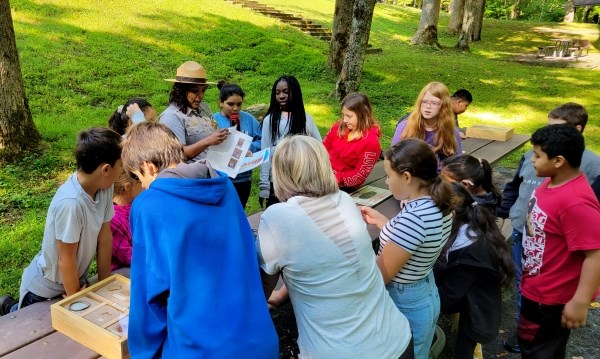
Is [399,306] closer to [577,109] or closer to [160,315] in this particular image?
[160,315]

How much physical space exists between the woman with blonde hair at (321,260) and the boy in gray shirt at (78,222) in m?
0.97

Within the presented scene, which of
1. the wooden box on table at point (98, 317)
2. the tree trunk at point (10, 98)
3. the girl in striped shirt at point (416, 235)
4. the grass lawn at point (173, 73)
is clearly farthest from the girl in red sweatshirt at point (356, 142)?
the tree trunk at point (10, 98)

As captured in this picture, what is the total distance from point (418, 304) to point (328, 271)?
2.55 feet

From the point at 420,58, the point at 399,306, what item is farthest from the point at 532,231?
the point at 420,58

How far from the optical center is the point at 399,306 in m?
2.30

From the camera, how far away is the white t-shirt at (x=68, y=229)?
2143 mm

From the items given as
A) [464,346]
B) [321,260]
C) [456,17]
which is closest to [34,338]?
[321,260]

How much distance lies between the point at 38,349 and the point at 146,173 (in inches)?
36.2

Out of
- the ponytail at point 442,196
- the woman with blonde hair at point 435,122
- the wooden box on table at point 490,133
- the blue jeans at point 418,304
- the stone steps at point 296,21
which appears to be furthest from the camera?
the stone steps at point 296,21

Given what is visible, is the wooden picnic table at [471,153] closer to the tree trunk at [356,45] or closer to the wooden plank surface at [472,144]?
the wooden plank surface at [472,144]

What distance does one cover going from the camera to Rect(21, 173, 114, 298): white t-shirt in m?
2.14

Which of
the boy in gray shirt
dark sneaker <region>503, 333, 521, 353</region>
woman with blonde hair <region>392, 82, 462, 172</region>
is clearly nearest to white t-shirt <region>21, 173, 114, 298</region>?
the boy in gray shirt

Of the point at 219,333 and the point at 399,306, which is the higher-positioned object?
the point at 219,333

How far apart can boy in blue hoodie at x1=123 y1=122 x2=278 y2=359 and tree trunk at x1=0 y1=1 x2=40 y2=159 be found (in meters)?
5.14
